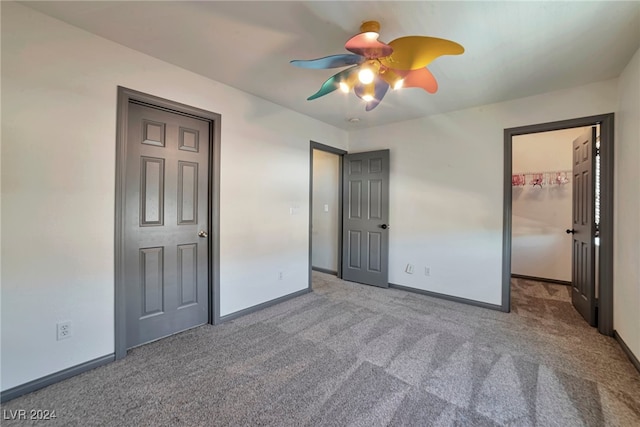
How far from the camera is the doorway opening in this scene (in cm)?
464

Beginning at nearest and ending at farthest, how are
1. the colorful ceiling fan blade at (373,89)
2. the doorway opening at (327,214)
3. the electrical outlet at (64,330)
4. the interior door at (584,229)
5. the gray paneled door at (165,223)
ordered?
the electrical outlet at (64,330), the colorful ceiling fan blade at (373,89), the gray paneled door at (165,223), the interior door at (584,229), the doorway opening at (327,214)

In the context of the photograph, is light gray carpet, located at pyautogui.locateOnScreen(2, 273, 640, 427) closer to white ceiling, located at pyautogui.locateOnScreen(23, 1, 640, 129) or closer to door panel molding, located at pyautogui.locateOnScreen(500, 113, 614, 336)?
door panel molding, located at pyautogui.locateOnScreen(500, 113, 614, 336)

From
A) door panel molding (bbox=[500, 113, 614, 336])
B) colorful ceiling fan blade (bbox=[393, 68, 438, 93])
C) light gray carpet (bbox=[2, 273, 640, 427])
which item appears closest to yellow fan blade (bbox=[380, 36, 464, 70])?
colorful ceiling fan blade (bbox=[393, 68, 438, 93])

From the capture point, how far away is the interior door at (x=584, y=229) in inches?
110

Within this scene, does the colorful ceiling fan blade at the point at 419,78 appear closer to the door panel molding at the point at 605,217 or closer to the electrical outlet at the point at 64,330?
the door panel molding at the point at 605,217

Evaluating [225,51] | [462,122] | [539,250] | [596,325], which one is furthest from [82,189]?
[539,250]

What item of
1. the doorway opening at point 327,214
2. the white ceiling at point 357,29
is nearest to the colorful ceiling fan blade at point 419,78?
the white ceiling at point 357,29

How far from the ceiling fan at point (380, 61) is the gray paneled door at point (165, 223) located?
144 cm

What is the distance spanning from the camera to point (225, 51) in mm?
2199

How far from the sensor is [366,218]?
4215 millimetres

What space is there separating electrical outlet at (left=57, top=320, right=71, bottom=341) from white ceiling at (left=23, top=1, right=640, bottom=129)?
208 centimetres

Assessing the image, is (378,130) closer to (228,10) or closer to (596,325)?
(228,10)

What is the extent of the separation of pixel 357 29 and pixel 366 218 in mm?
2734

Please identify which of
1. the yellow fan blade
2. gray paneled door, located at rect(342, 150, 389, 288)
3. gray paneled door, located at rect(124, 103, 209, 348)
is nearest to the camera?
the yellow fan blade
